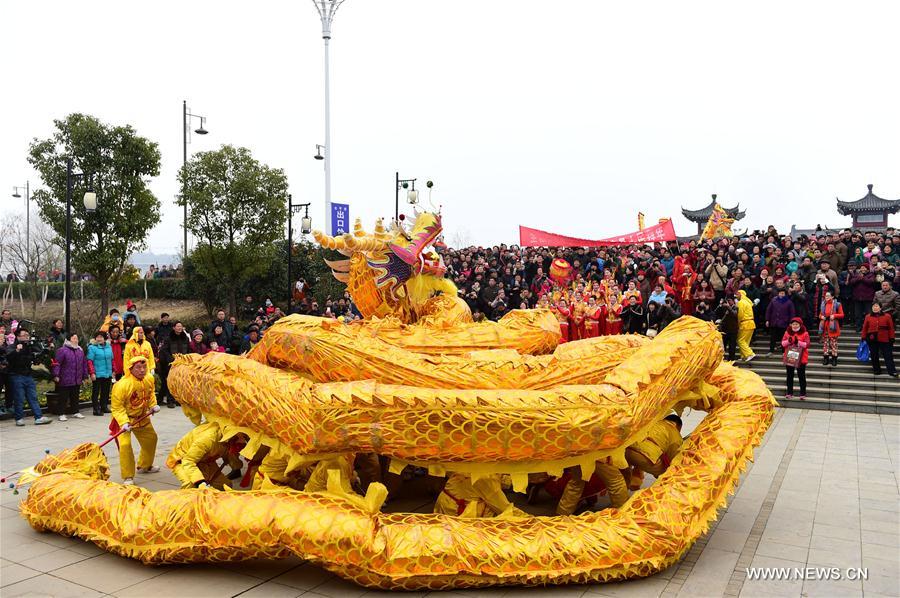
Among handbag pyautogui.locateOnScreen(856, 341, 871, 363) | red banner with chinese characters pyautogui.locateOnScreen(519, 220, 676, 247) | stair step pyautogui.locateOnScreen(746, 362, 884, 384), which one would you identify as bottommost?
stair step pyautogui.locateOnScreen(746, 362, 884, 384)

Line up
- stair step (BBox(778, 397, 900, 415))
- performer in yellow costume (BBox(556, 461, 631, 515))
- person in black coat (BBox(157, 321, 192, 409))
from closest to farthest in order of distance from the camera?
performer in yellow costume (BBox(556, 461, 631, 515)) → stair step (BBox(778, 397, 900, 415)) → person in black coat (BBox(157, 321, 192, 409))

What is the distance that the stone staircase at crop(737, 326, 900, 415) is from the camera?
10.6m

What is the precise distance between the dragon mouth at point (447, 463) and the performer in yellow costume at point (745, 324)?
833cm

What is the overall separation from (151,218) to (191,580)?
16.4 meters

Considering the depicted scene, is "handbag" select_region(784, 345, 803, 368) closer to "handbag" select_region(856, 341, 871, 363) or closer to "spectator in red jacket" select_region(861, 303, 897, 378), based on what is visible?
"spectator in red jacket" select_region(861, 303, 897, 378)

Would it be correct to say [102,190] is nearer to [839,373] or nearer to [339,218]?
[339,218]

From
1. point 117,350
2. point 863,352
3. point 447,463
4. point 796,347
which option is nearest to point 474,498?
point 447,463

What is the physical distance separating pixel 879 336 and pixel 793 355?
1.89 m

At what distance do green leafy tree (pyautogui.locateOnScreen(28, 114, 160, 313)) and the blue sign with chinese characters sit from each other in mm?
5620

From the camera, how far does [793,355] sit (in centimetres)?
1052

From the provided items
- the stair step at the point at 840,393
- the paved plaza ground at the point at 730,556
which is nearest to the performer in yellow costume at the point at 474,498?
the paved plaza ground at the point at 730,556

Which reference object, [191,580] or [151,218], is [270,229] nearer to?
[151,218]

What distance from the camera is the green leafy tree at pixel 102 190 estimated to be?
16.8m

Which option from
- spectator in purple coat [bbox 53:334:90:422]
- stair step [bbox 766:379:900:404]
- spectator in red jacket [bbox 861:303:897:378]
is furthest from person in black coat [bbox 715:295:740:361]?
spectator in purple coat [bbox 53:334:90:422]
